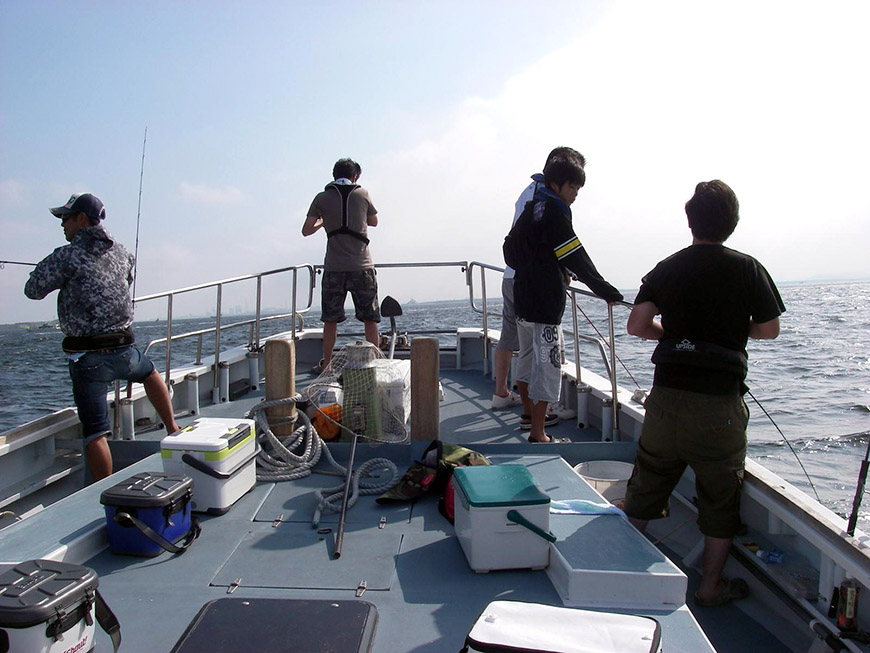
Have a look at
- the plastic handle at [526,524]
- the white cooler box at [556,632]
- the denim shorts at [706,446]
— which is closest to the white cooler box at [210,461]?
the plastic handle at [526,524]

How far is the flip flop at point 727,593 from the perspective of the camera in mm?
2369

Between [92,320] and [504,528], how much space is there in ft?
7.26

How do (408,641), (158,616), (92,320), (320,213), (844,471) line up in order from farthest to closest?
(844,471) → (320,213) → (92,320) → (158,616) → (408,641)

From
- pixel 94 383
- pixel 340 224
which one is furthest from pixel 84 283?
pixel 340 224

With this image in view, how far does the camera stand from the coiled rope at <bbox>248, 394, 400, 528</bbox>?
9.51 feet

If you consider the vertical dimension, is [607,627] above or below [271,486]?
above

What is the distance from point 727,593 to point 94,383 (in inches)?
117

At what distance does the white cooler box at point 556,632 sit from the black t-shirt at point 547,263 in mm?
1921

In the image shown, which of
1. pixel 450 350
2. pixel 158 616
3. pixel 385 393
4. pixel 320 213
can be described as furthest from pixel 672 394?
pixel 450 350

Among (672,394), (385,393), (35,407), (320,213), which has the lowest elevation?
(35,407)

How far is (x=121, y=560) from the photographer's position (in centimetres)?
228

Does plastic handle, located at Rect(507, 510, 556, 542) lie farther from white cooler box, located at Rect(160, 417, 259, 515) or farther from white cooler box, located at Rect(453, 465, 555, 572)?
white cooler box, located at Rect(160, 417, 259, 515)

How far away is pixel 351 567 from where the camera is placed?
7.21ft

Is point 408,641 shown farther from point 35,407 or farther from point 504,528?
point 35,407
